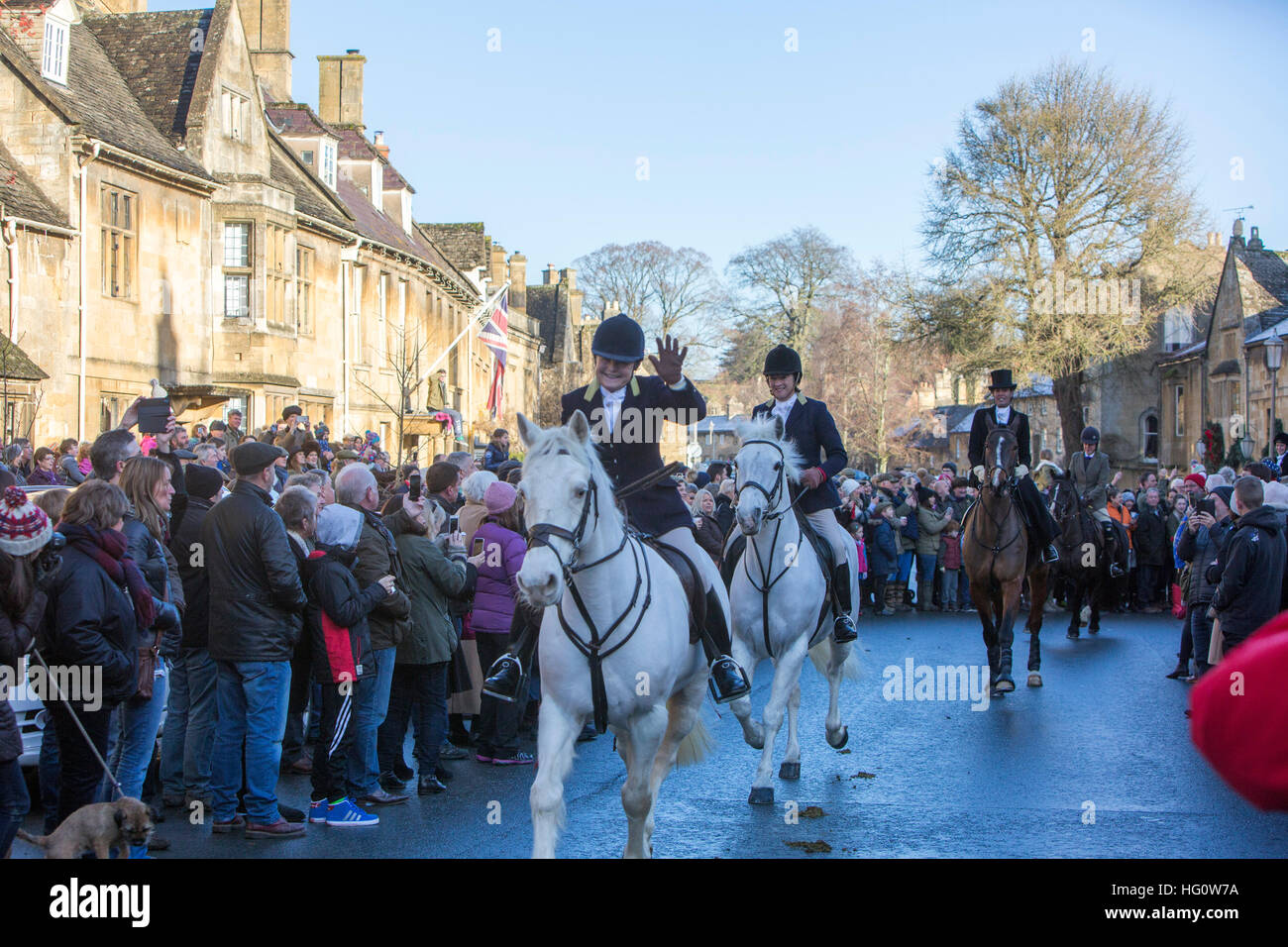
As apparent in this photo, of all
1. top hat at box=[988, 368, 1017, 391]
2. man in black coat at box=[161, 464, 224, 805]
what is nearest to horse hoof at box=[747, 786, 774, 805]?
man in black coat at box=[161, 464, 224, 805]

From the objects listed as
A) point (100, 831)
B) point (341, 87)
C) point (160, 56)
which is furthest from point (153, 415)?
point (341, 87)

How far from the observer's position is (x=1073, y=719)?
39.5 feet

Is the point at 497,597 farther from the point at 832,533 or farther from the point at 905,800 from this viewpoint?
the point at 905,800

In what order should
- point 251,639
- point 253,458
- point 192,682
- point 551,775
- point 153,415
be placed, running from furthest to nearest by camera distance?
point 153,415
point 192,682
point 253,458
point 251,639
point 551,775

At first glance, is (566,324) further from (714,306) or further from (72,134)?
(72,134)

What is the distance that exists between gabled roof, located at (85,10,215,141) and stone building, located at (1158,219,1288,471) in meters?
34.2

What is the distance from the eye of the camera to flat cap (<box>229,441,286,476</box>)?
25.8ft

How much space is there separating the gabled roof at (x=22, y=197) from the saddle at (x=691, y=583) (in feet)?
55.9

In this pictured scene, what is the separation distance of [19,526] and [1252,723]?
545 cm

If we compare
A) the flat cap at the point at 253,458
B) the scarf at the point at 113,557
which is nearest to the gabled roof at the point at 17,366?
the flat cap at the point at 253,458

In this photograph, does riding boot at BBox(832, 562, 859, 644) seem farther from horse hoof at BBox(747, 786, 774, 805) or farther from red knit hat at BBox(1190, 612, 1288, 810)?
red knit hat at BBox(1190, 612, 1288, 810)

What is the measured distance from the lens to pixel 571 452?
235 inches
